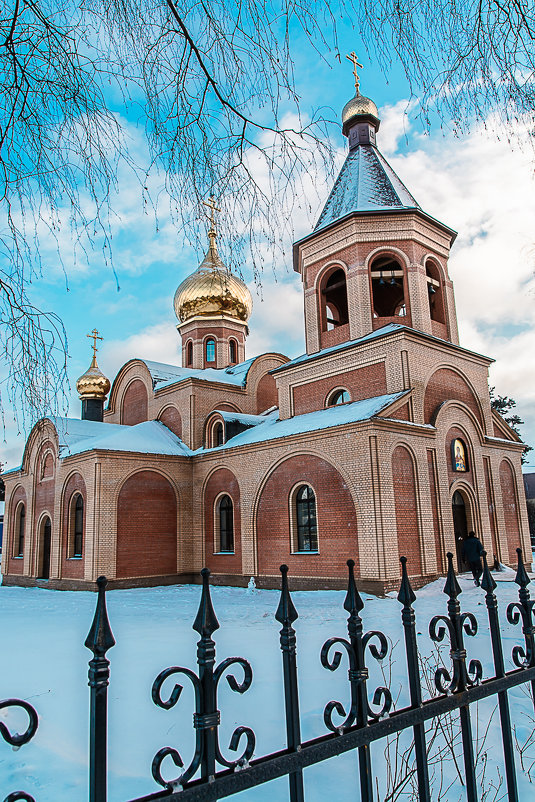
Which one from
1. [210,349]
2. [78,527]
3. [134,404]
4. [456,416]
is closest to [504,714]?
[456,416]

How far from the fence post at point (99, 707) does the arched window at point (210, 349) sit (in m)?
19.3

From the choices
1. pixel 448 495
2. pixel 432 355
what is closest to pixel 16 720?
pixel 448 495

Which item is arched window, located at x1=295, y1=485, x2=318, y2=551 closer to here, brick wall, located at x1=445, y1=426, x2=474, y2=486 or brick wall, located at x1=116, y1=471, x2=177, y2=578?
brick wall, located at x1=445, y1=426, x2=474, y2=486

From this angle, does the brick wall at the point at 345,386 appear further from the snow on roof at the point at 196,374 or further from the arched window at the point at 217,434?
the snow on roof at the point at 196,374

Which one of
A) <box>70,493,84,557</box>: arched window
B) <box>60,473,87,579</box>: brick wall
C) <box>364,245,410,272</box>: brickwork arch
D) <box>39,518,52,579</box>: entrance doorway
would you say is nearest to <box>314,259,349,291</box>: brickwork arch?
<box>364,245,410,272</box>: brickwork arch

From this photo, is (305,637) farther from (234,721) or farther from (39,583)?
(39,583)

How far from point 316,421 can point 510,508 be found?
17.7 ft

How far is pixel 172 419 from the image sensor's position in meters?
17.2

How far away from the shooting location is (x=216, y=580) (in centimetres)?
1405

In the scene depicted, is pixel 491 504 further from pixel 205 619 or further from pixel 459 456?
pixel 205 619

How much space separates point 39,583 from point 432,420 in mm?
11715

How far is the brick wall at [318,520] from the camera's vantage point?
10961mm

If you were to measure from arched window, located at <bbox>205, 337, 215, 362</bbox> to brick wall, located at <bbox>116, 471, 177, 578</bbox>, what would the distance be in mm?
6582

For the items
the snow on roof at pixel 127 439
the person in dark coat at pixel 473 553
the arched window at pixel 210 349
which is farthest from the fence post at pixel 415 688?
the arched window at pixel 210 349
